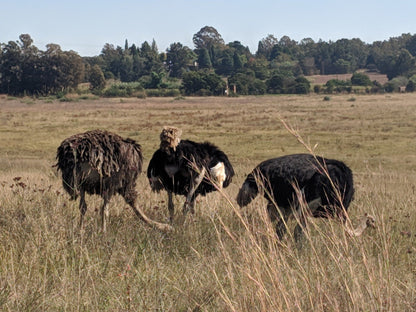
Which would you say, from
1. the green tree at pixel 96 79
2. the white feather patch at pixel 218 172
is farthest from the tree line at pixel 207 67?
the white feather patch at pixel 218 172

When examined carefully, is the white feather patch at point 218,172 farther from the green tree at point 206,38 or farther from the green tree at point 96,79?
the green tree at point 206,38

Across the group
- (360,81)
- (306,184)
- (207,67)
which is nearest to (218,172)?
(306,184)

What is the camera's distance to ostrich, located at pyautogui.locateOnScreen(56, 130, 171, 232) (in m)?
5.43

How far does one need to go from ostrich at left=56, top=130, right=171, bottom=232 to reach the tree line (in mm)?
67281

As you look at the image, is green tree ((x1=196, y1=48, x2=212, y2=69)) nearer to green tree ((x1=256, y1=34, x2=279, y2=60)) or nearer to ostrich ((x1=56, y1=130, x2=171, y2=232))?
green tree ((x1=256, y1=34, x2=279, y2=60))

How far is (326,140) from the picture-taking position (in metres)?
25.0

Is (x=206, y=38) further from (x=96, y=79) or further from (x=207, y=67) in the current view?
(x=96, y=79)

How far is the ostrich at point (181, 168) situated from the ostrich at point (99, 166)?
19.7 inches

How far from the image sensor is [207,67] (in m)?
123

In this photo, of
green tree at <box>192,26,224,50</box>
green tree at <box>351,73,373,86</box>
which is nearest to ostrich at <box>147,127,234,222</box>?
green tree at <box>351,73,373,86</box>

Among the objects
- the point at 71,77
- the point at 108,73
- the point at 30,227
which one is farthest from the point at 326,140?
the point at 108,73

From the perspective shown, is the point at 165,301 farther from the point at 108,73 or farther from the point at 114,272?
the point at 108,73

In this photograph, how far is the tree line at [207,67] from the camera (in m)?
77.5

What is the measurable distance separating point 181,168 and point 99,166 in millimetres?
1089
